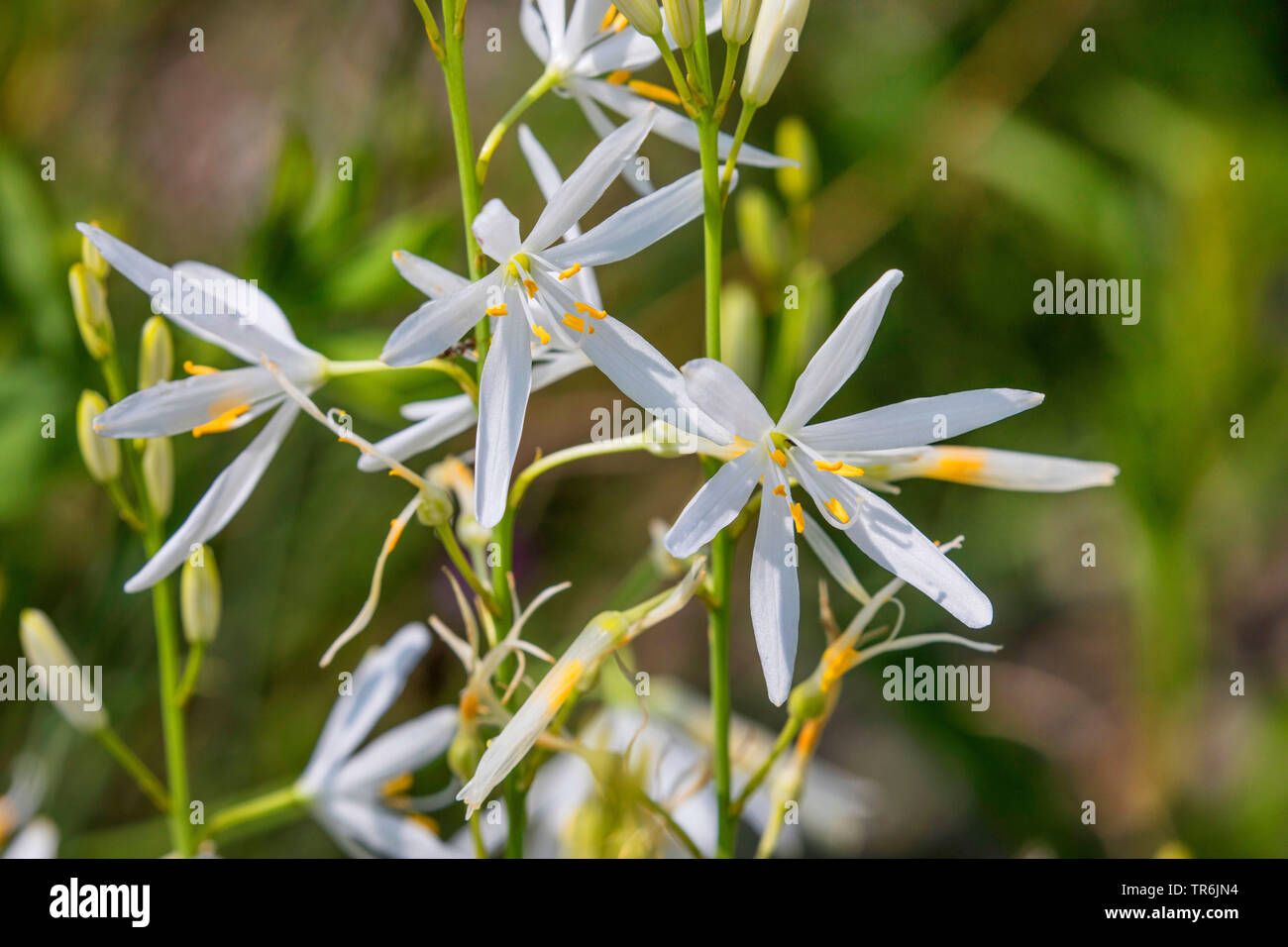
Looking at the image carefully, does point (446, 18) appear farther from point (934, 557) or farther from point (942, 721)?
point (942, 721)

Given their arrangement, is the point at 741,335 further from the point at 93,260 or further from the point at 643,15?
the point at 93,260

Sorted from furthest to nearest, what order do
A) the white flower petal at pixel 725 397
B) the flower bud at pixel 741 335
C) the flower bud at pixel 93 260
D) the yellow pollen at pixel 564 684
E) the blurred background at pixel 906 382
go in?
the blurred background at pixel 906 382
the flower bud at pixel 741 335
the flower bud at pixel 93 260
the yellow pollen at pixel 564 684
the white flower petal at pixel 725 397

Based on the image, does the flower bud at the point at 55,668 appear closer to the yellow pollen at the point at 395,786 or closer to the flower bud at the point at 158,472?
the flower bud at the point at 158,472

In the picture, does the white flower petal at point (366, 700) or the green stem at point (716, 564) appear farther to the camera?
the white flower petal at point (366, 700)

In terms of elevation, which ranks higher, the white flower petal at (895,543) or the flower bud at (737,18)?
the flower bud at (737,18)

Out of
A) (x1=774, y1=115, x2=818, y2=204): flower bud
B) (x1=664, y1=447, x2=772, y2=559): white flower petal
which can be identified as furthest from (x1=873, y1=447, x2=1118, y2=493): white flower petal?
(x1=774, y1=115, x2=818, y2=204): flower bud

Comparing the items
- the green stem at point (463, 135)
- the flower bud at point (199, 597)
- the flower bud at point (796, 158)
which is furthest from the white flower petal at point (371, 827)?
the flower bud at point (796, 158)

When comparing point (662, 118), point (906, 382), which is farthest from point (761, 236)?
point (906, 382)
